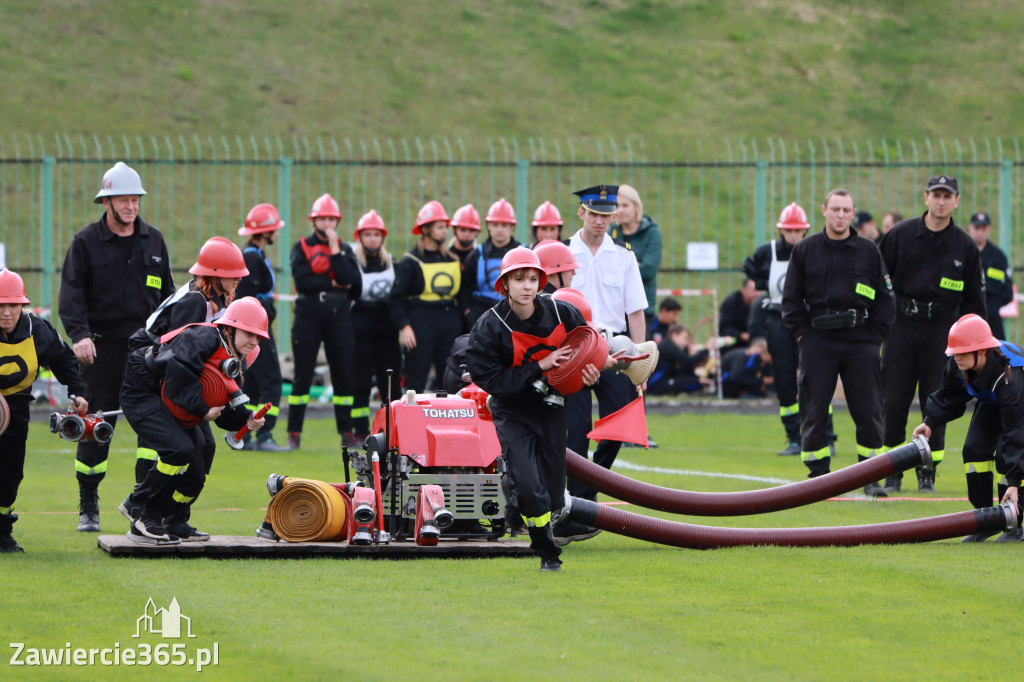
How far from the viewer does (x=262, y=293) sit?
14.4 meters

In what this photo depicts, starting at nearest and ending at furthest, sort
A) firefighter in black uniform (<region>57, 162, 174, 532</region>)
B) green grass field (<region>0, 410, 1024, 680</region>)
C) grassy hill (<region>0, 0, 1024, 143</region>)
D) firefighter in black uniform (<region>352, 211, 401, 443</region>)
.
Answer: green grass field (<region>0, 410, 1024, 680</region>), firefighter in black uniform (<region>57, 162, 174, 532</region>), firefighter in black uniform (<region>352, 211, 401, 443</region>), grassy hill (<region>0, 0, 1024, 143</region>)

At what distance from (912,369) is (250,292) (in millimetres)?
6172

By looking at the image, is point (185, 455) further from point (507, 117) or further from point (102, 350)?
point (507, 117)

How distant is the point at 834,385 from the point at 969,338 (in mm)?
2640

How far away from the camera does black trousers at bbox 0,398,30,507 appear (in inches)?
337

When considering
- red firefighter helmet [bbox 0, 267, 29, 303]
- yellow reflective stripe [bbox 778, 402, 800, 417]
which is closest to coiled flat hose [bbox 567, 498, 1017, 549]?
red firefighter helmet [bbox 0, 267, 29, 303]

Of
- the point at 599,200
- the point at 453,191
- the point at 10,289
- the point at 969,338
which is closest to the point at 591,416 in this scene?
the point at 599,200

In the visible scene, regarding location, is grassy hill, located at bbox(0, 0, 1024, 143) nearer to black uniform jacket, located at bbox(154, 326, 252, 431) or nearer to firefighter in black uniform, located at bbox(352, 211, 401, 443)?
firefighter in black uniform, located at bbox(352, 211, 401, 443)

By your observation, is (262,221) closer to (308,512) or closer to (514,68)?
(308,512)

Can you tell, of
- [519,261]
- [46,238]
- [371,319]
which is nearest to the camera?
[519,261]

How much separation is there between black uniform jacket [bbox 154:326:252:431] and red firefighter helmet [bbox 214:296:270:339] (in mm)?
97

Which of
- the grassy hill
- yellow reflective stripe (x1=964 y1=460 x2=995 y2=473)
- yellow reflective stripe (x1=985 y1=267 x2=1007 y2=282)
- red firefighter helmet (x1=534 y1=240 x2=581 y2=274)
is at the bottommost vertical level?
yellow reflective stripe (x1=964 y1=460 x2=995 y2=473)

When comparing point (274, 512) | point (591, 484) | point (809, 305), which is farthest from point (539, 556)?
point (809, 305)

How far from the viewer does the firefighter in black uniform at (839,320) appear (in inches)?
452
